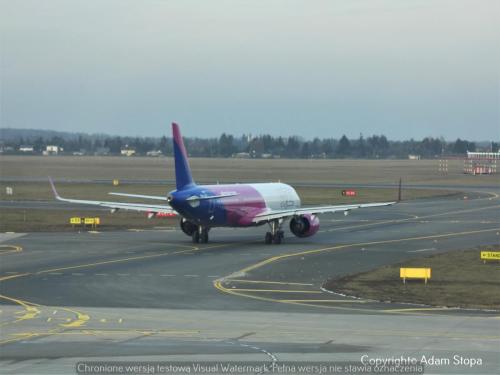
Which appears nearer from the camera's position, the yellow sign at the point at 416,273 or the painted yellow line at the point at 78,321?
the painted yellow line at the point at 78,321

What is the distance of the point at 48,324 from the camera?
38031 mm

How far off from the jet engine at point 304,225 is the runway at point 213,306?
37.7 inches

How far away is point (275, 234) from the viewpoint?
72.8 m

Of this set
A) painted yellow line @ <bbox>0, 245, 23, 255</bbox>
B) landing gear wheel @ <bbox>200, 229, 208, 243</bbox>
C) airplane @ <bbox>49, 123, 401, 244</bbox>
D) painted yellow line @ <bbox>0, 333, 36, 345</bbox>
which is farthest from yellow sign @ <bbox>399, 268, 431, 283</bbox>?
painted yellow line @ <bbox>0, 245, 23, 255</bbox>

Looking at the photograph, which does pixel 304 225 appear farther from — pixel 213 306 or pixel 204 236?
pixel 213 306

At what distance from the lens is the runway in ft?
105

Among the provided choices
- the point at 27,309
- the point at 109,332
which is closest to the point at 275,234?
the point at 27,309

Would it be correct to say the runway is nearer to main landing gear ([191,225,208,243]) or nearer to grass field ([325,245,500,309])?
main landing gear ([191,225,208,243])

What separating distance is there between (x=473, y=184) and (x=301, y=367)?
149881 mm

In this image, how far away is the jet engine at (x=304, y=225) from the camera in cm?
7450

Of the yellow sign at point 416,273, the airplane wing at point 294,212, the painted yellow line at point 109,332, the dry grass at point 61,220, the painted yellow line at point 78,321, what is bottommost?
the dry grass at point 61,220

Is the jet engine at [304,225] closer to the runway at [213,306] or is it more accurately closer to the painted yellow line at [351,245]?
the runway at [213,306]

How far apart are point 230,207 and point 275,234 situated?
419 cm

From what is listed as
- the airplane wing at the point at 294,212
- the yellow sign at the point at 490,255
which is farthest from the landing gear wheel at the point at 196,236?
the yellow sign at the point at 490,255
